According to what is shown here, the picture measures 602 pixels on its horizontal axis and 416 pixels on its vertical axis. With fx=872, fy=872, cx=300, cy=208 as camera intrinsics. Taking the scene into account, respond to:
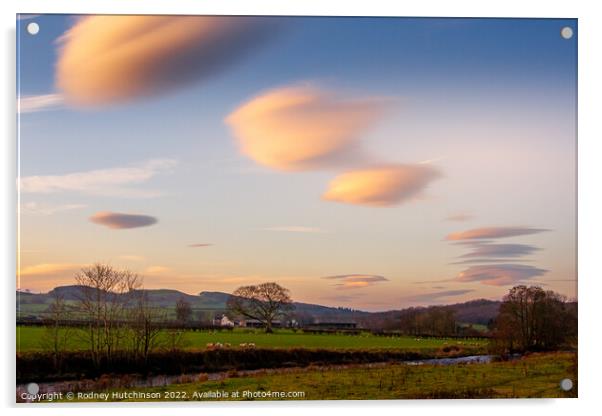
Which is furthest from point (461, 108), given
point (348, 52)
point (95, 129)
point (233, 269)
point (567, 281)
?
point (95, 129)

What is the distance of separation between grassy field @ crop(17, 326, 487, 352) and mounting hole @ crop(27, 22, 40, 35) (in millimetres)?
2177

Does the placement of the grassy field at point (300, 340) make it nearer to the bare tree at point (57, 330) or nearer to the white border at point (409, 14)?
the bare tree at point (57, 330)

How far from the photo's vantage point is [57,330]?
6.34 m

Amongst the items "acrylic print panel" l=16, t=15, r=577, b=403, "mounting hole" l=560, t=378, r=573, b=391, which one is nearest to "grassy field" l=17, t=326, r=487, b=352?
"acrylic print panel" l=16, t=15, r=577, b=403

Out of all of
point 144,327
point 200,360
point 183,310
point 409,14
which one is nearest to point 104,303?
point 144,327

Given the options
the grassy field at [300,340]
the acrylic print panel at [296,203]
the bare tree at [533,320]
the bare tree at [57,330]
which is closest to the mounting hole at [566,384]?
the acrylic print panel at [296,203]

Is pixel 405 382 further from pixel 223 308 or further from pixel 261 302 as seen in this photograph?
pixel 223 308

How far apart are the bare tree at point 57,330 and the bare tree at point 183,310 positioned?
2.62 feet

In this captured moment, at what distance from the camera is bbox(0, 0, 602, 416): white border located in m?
6.20

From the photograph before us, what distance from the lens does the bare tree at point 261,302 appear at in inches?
252

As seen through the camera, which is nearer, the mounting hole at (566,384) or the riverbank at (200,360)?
the riverbank at (200,360)

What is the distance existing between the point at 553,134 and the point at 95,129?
11.1 feet

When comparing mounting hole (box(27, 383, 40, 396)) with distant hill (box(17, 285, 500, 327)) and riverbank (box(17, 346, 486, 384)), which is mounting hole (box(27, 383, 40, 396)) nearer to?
riverbank (box(17, 346, 486, 384))
